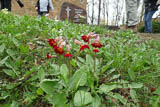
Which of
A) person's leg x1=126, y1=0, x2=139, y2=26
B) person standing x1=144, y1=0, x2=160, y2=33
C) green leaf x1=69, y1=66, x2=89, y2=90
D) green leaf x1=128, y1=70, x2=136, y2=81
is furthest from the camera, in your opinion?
person standing x1=144, y1=0, x2=160, y2=33

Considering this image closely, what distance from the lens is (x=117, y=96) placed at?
1137 millimetres

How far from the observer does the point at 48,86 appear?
1066 millimetres

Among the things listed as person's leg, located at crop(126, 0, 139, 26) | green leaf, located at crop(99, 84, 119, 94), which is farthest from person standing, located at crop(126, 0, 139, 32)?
green leaf, located at crop(99, 84, 119, 94)

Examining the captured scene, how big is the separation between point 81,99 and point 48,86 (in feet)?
0.87

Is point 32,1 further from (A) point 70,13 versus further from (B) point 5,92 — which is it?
(B) point 5,92

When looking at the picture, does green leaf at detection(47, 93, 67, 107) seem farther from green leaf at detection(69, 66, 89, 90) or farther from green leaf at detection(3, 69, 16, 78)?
green leaf at detection(3, 69, 16, 78)

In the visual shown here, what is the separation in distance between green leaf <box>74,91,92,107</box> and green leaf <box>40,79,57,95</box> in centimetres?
19

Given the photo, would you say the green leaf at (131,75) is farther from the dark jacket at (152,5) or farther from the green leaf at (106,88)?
the dark jacket at (152,5)

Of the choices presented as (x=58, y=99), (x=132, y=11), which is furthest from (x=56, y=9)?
(x=58, y=99)

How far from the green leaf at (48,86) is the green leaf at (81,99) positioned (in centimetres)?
19

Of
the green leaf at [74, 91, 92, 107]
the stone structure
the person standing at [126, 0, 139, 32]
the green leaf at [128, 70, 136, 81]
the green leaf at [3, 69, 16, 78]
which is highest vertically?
the stone structure

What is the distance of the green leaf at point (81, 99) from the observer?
0.98m

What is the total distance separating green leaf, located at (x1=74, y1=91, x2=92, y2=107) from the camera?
982 mm

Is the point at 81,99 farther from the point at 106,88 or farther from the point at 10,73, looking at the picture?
the point at 10,73
